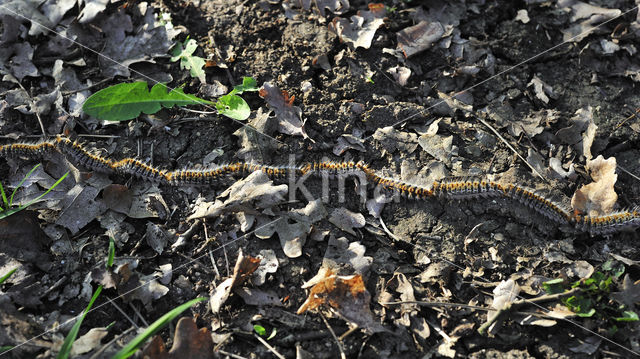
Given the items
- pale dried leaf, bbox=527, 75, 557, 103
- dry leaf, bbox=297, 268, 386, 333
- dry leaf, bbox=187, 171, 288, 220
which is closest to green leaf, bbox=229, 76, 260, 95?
dry leaf, bbox=187, 171, 288, 220

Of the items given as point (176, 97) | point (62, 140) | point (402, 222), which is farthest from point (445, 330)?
point (62, 140)

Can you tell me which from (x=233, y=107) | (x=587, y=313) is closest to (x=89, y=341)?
(x=233, y=107)

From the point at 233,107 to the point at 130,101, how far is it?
3.01ft

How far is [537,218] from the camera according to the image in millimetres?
3975

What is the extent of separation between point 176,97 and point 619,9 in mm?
4681

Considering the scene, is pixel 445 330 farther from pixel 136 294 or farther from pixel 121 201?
pixel 121 201

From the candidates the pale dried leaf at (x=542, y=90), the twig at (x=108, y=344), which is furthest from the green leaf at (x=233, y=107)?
the pale dried leaf at (x=542, y=90)

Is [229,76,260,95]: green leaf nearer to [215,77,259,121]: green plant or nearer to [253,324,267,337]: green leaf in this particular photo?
[215,77,259,121]: green plant

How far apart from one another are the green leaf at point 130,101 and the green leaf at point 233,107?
14cm

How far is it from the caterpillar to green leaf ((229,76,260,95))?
80cm

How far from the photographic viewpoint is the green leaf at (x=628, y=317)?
3.29m

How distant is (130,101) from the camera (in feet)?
14.2

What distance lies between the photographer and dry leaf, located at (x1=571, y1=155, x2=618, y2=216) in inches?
154

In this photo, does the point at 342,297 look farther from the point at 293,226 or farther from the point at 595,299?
the point at 595,299
